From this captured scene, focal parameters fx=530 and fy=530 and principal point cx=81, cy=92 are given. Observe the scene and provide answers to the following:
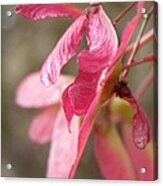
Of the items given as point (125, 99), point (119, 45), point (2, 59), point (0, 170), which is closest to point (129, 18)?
point (119, 45)

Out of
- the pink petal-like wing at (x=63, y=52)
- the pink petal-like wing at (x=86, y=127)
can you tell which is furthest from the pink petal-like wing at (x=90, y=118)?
the pink petal-like wing at (x=63, y=52)

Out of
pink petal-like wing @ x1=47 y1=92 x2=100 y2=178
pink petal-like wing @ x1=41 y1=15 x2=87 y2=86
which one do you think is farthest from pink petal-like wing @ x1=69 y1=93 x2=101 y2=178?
pink petal-like wing @ x1=41 y1=15 x2=87 y2=86

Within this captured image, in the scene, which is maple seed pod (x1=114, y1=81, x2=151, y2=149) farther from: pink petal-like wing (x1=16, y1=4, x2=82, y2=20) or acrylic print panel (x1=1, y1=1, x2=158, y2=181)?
pink petal-like wing (x1=16, y1=4, x2=82, y2=20)

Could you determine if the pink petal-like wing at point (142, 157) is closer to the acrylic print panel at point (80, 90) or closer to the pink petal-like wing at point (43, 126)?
the acrylic print panel at point (80, 90)

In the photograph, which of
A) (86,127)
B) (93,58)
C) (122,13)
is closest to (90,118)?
(86,127)

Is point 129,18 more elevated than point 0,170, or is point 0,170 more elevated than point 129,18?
point 129,18

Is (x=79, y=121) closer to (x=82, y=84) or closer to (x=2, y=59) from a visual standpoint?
(x=82, y=84)

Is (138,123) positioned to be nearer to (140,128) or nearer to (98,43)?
(140,128)
